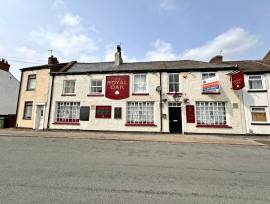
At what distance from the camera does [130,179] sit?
179 inches

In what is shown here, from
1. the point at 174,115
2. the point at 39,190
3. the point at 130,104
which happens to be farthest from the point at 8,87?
the point at 39,190

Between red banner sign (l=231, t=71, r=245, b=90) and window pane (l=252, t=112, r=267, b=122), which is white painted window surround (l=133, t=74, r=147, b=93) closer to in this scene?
red banner sign (l=231, t=71, r=245, b=90)

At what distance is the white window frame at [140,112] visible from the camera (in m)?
15.1

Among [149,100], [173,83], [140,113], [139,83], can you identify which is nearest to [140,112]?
[140,113]

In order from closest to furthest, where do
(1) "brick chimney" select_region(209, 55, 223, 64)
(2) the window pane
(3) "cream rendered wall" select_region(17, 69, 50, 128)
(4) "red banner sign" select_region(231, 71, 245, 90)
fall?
(4) "red banner sign" select_region(231, 71, 245, 90)
(2) the window pane
(3) "cream rendered wall" select_region(17, 69, 50, 128)
(1) "brick chimney" select_region(209, 55, 223, 64)

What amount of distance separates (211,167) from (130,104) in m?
10.4

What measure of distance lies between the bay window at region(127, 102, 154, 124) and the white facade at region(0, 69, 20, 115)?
17.5 metres

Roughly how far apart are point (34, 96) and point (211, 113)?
58.0 ft

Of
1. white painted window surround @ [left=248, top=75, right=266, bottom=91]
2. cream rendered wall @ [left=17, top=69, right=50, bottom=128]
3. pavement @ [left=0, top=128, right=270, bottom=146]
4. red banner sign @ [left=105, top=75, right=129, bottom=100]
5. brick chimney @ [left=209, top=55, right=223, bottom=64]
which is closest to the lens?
pavement @ [left=0, top=128, right=270, bottom=146]

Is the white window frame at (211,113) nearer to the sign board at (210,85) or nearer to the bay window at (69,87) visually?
the sign board at (210,85)

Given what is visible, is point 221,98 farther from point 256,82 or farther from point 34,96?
point 34,96

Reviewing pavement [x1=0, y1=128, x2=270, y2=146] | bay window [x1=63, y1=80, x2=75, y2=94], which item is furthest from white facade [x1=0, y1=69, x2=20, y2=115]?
pavement [x1=0, y1=128, x2=270, y2=146]

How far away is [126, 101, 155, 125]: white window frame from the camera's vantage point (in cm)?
1508

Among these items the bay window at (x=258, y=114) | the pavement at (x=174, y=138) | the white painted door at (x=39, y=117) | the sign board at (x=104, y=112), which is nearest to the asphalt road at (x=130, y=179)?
the pavement at (x=174, y=138)
